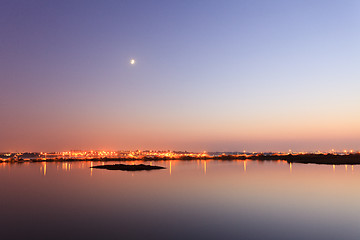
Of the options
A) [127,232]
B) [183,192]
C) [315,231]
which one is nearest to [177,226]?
[127,232]

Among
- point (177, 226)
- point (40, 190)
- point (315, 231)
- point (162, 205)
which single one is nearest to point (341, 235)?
point (315, 231)

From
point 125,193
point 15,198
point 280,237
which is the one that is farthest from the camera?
point 125,193

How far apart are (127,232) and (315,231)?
36.8 ft

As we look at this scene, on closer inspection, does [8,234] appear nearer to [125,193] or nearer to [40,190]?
[125,193]

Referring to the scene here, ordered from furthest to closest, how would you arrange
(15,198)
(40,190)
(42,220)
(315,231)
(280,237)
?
(40,190), (15,198), (42,220), (315,231), (280,237)

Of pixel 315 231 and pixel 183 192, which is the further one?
pixel 183 192

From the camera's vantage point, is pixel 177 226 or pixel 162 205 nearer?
pixel 177 226

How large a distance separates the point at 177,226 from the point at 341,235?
963 cm

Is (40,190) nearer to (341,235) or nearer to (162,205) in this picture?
(162,205)

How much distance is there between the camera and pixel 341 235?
53.2 feet

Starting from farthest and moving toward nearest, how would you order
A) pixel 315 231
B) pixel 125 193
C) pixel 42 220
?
1. pixel 125 193
2. pixel 42 220
3. pixel 315 231

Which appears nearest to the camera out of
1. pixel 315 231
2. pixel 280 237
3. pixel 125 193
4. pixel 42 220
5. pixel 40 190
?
pixel 280 237

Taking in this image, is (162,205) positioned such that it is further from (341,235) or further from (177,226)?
(341,235)

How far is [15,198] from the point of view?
94.1 feet
